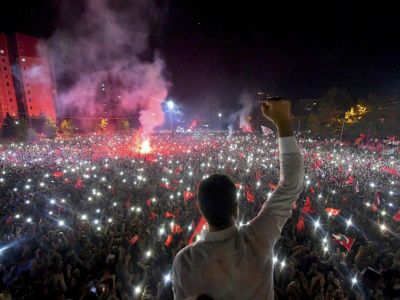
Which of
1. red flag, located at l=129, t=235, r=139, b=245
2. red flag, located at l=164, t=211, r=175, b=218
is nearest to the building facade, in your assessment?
red flag, located at l=164, t=211, r=175, b=218

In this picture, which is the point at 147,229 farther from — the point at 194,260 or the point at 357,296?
the point at 194,260

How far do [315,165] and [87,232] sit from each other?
457 inches

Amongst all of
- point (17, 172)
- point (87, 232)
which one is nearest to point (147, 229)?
point (87, 232)

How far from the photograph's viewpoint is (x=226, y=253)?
1485mm

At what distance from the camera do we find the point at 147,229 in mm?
7395

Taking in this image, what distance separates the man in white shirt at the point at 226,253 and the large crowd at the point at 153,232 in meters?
0.61

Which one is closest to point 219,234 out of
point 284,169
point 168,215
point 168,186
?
point 284,169

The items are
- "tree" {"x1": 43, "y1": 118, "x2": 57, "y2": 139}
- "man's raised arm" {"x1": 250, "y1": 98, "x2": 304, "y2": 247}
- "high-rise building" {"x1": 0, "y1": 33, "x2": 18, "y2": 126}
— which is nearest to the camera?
"man's raised arm" {"x1": 250, "y1": 98, "x2": 304, "y2": 247}

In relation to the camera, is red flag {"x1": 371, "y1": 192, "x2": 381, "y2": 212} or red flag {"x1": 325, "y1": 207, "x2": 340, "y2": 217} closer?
red flag {"x1": 325, "y1": 207, "x2": 340, "y2": 217}

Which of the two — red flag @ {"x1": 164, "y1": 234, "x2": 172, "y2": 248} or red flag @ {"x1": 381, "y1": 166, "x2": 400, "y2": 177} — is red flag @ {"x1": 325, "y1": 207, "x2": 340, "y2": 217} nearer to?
red flag @ {"x1": 164, "y1": 234, "x2": 172, "y2": 248}

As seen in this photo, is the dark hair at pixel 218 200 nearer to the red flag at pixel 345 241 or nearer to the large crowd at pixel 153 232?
the large crowd at pixel 153 232

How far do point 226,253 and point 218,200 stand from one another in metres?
0.27

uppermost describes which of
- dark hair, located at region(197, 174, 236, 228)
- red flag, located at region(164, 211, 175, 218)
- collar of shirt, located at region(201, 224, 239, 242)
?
dark hair, located at region(197, 174, 236, 228)

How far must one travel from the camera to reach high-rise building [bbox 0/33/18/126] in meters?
55.1
